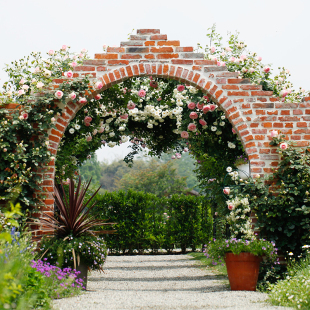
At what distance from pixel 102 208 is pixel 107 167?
2953 centimetres

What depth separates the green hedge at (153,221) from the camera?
998 cm

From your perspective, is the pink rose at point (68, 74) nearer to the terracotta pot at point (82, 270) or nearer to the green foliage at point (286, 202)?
the terracotta pot at point (82, 270)

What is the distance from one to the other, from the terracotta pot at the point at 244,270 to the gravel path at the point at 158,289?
0.61ft

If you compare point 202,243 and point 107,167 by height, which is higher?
point 107,167

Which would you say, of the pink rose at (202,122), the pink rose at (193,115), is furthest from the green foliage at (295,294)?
the pink rose at (193,115)

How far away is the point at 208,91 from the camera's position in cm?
528

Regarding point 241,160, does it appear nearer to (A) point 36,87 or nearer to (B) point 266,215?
(B) point 266,215

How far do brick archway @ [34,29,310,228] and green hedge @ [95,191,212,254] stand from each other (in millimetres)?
5037

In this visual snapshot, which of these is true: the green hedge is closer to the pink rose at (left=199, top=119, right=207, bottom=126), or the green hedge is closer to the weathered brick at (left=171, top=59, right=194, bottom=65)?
the pink rose at (left=199, top=119, right=207, bottom=126)

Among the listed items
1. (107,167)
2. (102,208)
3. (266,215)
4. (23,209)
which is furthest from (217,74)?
(107,167)

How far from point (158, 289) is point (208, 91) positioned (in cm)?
293

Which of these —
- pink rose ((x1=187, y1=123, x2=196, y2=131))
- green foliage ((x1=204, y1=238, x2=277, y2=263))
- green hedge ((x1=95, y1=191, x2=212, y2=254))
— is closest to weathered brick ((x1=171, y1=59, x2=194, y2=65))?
pink rose ((x1=187, y1=123, x2=196, y2=131))

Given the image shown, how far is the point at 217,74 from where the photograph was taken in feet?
17.4

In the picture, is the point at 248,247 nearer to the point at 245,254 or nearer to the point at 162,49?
the point at 245,254
